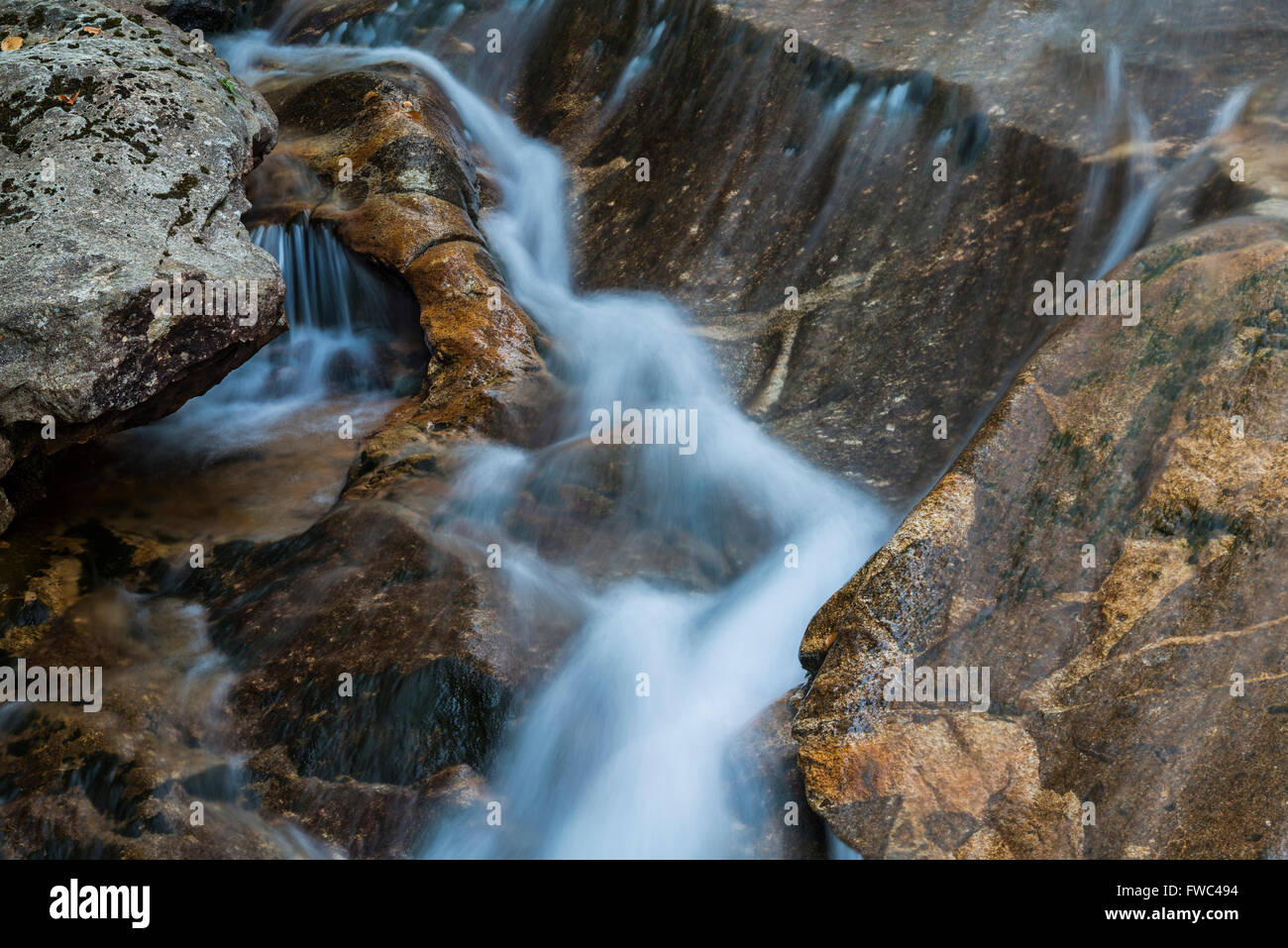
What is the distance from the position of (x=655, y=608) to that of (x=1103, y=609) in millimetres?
2545

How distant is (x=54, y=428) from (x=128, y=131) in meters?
1.98

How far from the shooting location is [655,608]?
5855 mm

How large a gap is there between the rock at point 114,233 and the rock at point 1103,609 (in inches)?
152

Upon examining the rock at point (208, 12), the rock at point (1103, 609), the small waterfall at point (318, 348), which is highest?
the rock at point (208, 12)

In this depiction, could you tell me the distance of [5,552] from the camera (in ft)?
18.7

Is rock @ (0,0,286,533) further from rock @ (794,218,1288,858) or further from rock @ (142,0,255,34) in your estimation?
rock @ (142,0,255,34)

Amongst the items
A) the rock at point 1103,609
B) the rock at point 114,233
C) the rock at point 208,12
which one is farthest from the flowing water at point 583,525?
the rock at point 208,12

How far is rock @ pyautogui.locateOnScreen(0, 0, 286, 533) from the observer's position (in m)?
5.23

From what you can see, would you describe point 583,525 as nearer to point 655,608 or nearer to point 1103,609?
point 655,608

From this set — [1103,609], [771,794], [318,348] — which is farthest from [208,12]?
[1103,609]

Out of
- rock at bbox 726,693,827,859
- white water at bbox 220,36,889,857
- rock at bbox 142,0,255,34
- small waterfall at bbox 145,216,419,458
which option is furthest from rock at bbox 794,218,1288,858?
rock at bbox 142,0,255,34

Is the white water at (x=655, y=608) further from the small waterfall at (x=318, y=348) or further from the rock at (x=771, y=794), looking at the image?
the small waterfall at (x=318, y=348)

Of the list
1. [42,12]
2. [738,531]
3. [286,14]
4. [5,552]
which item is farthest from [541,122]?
[5,552]

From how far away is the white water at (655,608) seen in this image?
4.74 meters
